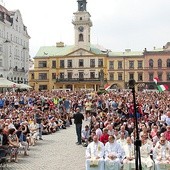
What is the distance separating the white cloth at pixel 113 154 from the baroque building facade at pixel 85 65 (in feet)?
241

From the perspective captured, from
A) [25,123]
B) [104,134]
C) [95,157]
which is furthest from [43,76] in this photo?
[95,157]

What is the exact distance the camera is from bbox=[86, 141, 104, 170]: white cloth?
1155cm

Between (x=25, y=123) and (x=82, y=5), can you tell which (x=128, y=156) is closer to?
(x=25, y=123)

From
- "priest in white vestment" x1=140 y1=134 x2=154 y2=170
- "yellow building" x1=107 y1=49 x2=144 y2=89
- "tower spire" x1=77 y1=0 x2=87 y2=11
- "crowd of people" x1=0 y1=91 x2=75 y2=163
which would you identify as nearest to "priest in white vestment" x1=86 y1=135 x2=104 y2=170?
"priest in white vestment" x1=140 y1=134 x2=154 y2=170

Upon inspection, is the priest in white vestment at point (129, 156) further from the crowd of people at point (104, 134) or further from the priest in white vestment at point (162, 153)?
the priest in white vestment at point (162, 153)

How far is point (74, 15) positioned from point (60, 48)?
359 inches

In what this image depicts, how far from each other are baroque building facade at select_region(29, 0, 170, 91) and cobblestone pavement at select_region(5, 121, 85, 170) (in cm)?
6812

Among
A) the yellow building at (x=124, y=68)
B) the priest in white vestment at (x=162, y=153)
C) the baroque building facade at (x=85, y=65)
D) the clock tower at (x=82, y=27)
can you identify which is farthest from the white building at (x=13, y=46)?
the priest in white vestment at (x=162, y=153)

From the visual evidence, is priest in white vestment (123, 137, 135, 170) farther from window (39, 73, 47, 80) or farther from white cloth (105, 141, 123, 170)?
window (39, 73, 47, 80)

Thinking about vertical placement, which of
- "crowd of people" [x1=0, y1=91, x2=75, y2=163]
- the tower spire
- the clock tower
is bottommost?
"crowd of people" [x1=0, y1=91, x2=75, y2=163]

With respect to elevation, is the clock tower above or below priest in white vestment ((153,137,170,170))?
above

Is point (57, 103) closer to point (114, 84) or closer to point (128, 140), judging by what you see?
point (128, 140)

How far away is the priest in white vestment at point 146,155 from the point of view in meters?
11.3

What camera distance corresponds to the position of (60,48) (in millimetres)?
96500
